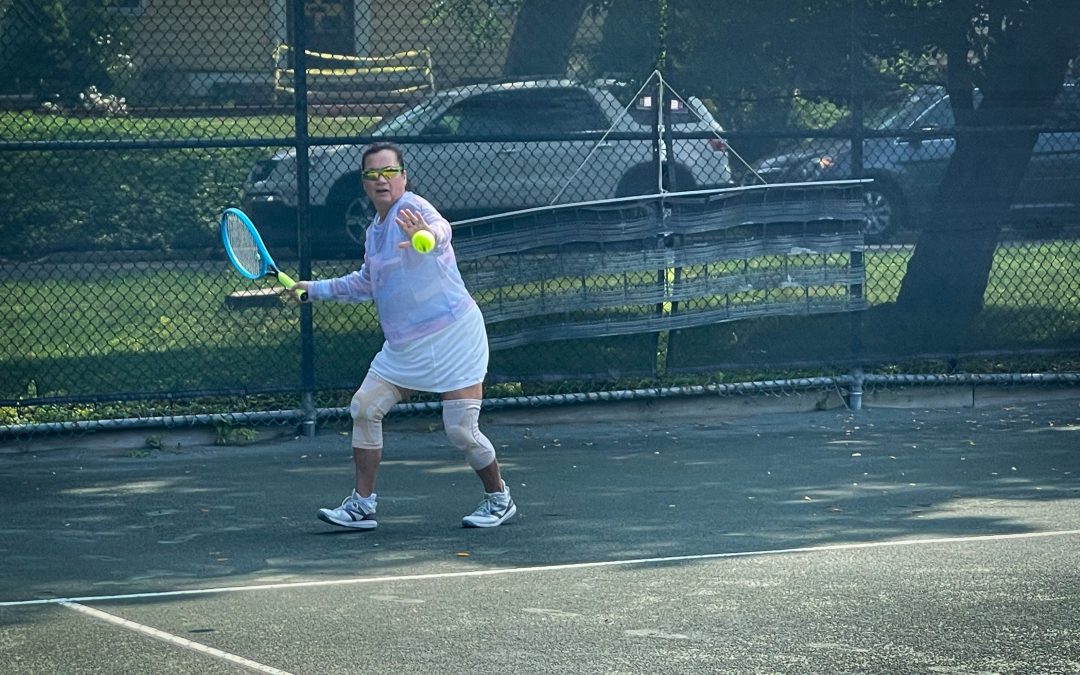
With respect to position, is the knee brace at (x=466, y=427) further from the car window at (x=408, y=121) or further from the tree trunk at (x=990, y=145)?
the tree trunk at (x=990, y=145)

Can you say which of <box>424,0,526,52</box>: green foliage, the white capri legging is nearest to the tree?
<box>424,0,526,52</box>: green foliage

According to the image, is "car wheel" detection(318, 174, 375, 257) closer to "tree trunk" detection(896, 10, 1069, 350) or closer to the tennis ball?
the tennis ball

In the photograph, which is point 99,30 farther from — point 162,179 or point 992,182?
point 992,182

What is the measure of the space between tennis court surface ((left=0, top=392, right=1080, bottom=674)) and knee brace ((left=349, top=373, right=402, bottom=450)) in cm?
46

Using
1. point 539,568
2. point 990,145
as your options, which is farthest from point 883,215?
point 539,568

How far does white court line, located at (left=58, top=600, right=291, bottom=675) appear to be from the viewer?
557 centimetres

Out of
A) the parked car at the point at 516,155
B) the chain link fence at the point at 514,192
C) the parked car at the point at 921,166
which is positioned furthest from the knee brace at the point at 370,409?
the parked car at the point at 921,166

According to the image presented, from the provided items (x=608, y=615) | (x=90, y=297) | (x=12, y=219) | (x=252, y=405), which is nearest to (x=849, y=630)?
(x=608, y=615)

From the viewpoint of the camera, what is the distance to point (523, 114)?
1041cm

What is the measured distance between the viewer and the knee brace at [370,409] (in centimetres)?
771

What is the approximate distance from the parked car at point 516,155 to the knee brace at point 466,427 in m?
2.84

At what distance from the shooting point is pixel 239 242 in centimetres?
788

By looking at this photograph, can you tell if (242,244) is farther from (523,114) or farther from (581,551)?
(523,114)

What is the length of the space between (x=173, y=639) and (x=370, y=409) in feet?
6.61
